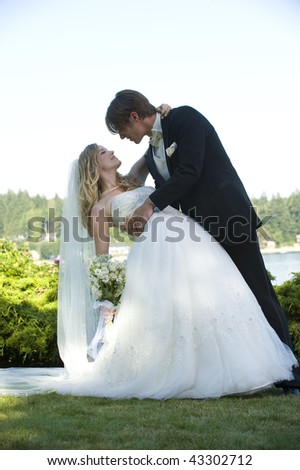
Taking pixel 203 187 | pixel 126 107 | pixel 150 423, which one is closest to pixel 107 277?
pixel 203 187

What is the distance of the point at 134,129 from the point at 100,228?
2.86ft

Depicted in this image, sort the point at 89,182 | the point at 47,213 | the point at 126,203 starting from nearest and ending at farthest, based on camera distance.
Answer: the point at 126,203 < the point at 89,182 < the point at 47,213

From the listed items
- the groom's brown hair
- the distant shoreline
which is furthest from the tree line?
the groom's brown hair

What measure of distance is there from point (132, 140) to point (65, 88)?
1391 inches

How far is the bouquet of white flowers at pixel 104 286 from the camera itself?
5031 millimetres

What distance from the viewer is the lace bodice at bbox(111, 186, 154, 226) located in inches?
195

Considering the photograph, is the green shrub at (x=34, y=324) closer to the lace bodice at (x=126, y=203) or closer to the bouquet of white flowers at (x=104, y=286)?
the bouquet of white flowers at (x=104, y=286)

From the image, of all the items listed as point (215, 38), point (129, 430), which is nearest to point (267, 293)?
point (129, 430)

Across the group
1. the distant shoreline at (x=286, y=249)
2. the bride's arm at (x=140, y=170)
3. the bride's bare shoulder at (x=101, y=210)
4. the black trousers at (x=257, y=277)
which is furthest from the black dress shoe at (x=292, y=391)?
the distant shoreline at (x=286, y=249)

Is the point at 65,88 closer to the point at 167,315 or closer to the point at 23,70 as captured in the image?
the point at 23,70

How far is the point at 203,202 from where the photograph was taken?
4.50 m

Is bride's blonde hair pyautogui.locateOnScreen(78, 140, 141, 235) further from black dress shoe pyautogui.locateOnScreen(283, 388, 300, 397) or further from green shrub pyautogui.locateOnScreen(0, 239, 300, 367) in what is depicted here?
black dress shoe pyautogui.locateOnScreen(283, 388, 300, 397)

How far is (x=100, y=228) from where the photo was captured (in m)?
5.07

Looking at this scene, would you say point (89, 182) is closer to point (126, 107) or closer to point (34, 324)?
point (126, 107)
